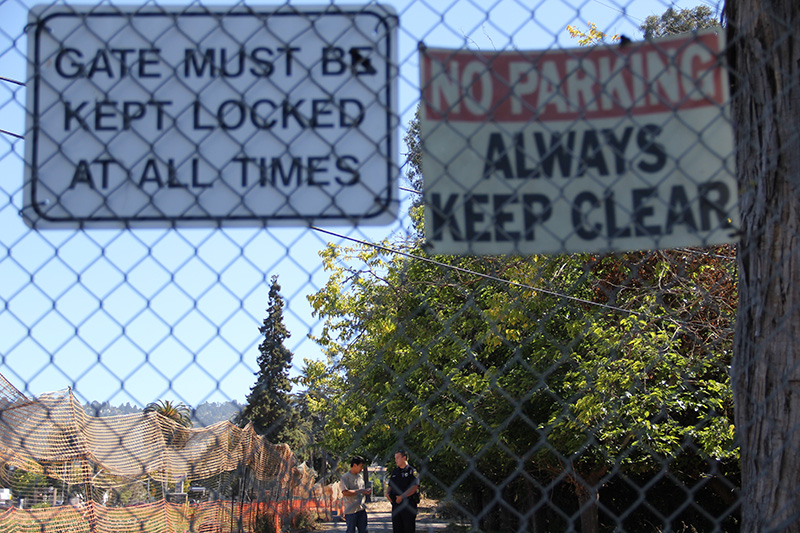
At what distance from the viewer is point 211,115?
82.1 inches

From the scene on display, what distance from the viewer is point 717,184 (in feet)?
7.36

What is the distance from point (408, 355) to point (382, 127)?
893cm

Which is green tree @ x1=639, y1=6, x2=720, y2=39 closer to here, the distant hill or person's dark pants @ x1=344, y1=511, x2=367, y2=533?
the distant hill

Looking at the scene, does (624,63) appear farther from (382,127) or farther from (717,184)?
(382,127)

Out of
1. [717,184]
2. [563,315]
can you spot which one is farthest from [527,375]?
[717,184]

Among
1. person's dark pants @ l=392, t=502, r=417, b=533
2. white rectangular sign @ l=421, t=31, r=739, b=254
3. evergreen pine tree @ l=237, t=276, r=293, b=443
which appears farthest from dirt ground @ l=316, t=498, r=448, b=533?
white rectangular sign @ l=421, t=31, r=739, b=254

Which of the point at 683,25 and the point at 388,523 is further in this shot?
the point at 388,523

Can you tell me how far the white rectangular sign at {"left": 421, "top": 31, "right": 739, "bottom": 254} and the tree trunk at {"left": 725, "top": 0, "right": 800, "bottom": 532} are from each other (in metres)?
0.11

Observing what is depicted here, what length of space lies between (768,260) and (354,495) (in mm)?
4017

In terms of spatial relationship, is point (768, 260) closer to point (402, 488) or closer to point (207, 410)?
point (207, 410)

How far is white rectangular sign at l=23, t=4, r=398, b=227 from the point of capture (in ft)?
6.70

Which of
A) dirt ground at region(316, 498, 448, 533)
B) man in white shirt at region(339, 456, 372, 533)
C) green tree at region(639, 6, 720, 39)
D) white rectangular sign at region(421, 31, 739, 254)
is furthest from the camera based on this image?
dirt ground at region(316, 498, 448, 533)

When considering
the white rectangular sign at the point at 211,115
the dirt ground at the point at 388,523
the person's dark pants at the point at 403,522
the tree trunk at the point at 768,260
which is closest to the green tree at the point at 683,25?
the tree trunk at the point at 768,260

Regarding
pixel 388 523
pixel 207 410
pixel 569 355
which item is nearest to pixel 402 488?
pixel 569 355
